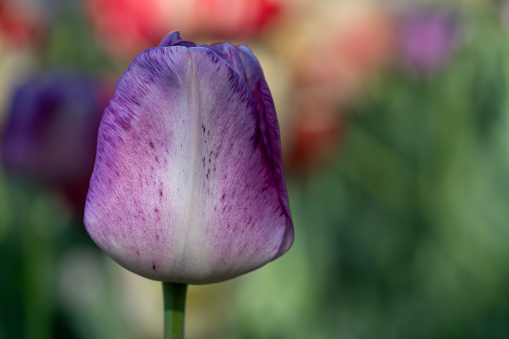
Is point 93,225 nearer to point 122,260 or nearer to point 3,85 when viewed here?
point 122,260

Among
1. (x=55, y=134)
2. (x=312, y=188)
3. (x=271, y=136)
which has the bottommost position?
(x=312, y=188)

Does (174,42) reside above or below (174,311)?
above

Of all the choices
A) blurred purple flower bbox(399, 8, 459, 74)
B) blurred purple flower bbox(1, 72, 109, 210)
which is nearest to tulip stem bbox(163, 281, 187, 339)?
blurred purple flower bbox(1, 72, 109, 210)

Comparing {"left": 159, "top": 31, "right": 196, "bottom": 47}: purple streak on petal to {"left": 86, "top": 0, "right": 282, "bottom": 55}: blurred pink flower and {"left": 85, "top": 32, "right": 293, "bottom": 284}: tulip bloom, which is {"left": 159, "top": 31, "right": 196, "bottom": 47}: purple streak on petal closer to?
{"left": 85, "top": 32, "right": 293, "bottom": 284}: tulip bloom

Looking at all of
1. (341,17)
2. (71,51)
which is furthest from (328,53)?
(71,51)

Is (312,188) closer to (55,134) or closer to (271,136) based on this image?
(55,134)

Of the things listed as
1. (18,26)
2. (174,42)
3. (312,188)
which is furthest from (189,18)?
(174,42)
